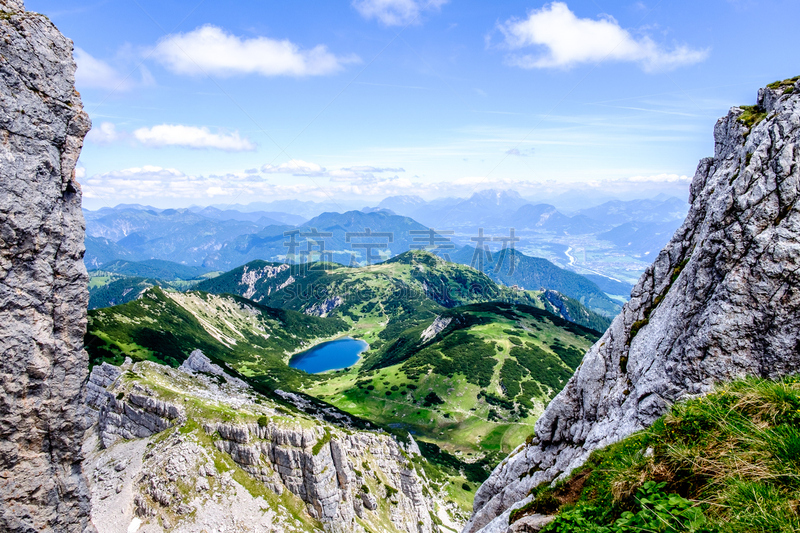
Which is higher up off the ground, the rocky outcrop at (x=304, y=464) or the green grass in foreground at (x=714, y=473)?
the green grass in foreground at (x=714, y=473)

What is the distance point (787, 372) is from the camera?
14312mm

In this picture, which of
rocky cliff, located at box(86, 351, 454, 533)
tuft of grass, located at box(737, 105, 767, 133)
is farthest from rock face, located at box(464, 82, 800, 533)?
rocky cliff, located at box(86, 351, 454, 533)

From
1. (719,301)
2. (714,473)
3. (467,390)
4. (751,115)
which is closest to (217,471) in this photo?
(714,473)

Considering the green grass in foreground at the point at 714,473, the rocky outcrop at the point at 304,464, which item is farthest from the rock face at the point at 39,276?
the rocky outcrop at the point at 304,464

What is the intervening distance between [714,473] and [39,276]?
24595 millimetres

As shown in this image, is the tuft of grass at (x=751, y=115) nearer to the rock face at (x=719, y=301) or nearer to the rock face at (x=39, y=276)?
the rock face at (x=719, y=301)

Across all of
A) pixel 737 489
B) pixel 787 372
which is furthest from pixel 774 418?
pixel 787 372

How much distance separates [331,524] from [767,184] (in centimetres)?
5114

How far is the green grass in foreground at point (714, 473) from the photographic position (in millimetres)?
6637

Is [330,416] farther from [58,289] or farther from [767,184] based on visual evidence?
[767,184]

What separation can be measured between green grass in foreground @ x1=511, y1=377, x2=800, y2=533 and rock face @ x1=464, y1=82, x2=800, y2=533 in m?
5.79

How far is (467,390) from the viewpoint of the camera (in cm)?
15088

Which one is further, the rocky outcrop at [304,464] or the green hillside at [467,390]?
the green hillside at [467,390]

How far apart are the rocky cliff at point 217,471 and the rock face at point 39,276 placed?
25.3m
